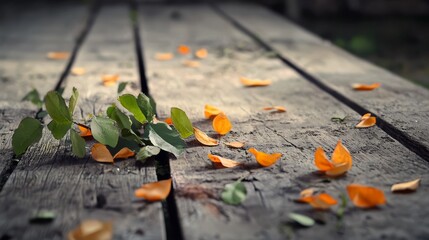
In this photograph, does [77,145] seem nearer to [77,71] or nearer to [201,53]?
[77,71]

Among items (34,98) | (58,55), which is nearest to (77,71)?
(58,55)

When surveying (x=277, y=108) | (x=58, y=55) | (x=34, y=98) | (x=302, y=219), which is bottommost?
(x=58, y=55)

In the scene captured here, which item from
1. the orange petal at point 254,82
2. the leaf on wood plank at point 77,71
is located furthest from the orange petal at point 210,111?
the leaf on wood plank at point 77,71

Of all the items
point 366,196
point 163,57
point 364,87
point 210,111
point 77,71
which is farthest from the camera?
point 163,57

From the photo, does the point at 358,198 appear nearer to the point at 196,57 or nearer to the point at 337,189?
the point at 337,189

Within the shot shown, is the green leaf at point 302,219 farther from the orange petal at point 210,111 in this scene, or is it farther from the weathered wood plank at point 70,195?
the orange petal at point 210,111

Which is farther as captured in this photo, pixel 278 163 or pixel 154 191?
pixel 278 163

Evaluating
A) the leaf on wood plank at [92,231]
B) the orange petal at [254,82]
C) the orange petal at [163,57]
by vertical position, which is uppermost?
the leaf on wood plank at [92,231]
